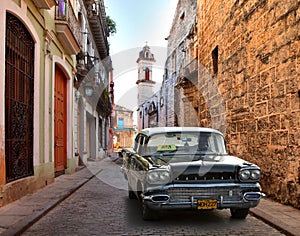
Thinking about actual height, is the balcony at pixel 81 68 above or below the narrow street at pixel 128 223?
above

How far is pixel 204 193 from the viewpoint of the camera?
500cm

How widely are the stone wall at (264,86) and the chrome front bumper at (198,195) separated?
1546 mm

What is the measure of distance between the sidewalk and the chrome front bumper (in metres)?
0.60

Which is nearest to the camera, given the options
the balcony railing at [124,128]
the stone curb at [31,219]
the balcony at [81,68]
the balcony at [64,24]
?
the stone curb at [31,219]

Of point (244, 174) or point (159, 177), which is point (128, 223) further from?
point (244, 174)

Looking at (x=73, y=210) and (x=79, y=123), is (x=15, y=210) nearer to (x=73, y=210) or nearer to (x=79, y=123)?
(x=73, y=210)

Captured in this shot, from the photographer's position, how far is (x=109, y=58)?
28.5 m

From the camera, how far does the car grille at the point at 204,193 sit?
496 cm

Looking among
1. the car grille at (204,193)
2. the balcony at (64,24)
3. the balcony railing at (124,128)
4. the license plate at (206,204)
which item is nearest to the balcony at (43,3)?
the balcony at (64,24)

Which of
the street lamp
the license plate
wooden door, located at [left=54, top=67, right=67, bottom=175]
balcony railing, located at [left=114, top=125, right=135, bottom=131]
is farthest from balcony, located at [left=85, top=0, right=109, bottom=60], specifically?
balcony railing, located at [left=114, top=125, right=135, bottom=131]

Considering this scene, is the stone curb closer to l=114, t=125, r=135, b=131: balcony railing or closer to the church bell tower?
the church bell tower

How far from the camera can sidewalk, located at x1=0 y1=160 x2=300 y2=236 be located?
486 cm

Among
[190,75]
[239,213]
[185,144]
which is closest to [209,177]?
[239,213]

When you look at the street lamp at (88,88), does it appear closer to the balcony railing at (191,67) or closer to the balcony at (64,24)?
the balcony railing at (191,67)
